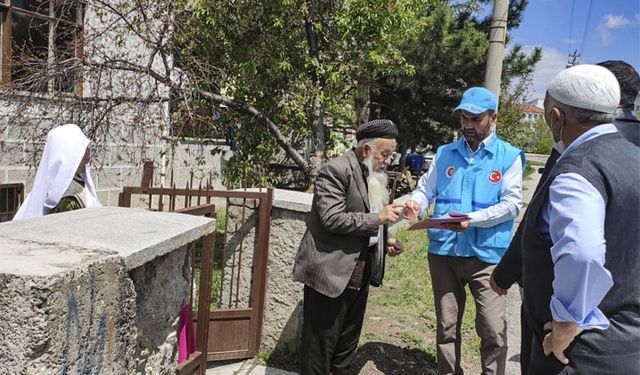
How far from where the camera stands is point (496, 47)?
657 cm

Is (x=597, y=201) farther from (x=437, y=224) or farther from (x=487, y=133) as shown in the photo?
(x=487, y=133)

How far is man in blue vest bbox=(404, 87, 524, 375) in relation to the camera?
3.12 meters

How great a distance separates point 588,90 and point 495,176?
1357mm

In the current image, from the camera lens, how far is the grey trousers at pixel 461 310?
314 centimetres

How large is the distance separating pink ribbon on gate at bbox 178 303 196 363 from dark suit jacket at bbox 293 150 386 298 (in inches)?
25.0

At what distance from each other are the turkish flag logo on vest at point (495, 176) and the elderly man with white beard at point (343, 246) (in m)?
0.62

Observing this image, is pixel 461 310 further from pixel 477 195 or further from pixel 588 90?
pixel 588 90

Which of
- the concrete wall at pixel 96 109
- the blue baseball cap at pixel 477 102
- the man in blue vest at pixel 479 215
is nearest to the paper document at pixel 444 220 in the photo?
the man in blue vest at pixel 479 215

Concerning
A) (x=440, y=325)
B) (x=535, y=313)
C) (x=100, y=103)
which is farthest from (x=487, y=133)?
(x=100, y=103)

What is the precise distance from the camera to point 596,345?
1769 millimetres

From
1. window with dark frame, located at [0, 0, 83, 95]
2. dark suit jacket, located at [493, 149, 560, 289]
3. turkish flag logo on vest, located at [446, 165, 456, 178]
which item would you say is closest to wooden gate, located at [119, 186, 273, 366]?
turkish flag logo on vest, located at [446, 165, 456, 178]

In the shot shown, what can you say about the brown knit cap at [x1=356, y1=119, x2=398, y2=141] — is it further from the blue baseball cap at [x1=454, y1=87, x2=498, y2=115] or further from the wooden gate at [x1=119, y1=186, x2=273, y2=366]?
the wooden gate at [x1=119, y1=186, x2=273, y2=366]

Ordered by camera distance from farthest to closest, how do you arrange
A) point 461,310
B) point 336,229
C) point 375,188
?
point 461,310
point 375,188
point 336,229

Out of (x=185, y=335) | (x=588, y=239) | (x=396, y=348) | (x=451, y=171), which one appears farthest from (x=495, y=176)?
(x=185, y=335)
